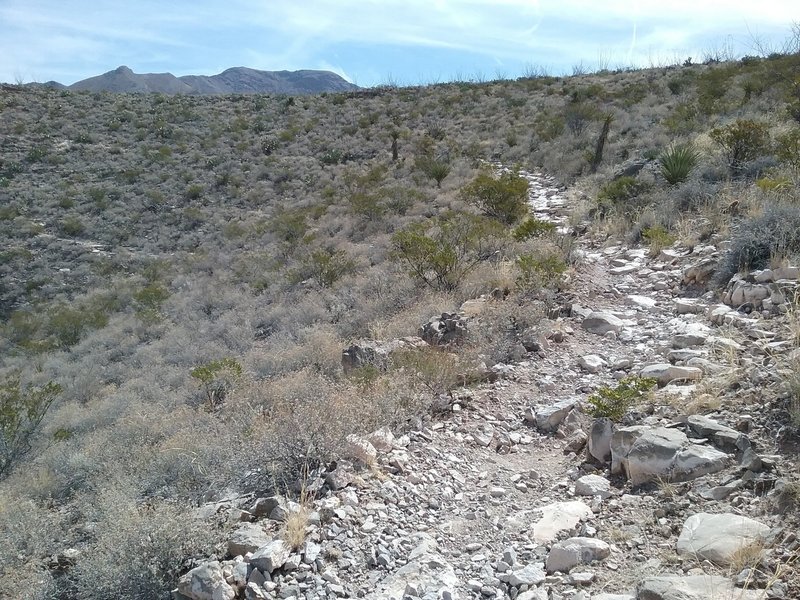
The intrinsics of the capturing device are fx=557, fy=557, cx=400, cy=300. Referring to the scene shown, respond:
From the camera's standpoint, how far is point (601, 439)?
378 cm

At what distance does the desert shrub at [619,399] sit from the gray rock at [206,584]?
2.62 meters

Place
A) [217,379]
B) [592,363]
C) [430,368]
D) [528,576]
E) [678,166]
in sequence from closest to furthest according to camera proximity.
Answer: [528,576], [430,368], [592,363], [217,379], [678,166]

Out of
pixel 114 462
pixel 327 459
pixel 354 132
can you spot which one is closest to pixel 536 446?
pixel 327 459

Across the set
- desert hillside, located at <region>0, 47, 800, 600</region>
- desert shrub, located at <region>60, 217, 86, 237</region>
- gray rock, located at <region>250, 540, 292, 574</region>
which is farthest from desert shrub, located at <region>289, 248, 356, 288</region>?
desert shrub, located at <region>60, 217, 86, 237</region>

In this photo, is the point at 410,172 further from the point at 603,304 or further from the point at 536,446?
the point at 536,446

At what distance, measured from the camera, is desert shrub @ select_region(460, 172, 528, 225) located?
1277 cm

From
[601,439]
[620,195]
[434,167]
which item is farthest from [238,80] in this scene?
[601,439]

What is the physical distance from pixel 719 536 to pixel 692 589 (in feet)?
1.30

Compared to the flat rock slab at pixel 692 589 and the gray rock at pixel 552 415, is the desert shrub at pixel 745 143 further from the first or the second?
the flat rock slab at pixel 692 589

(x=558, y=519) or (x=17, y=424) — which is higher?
(x=558, y=519)

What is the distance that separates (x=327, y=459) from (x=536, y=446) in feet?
5.25

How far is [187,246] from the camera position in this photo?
19.5 metres

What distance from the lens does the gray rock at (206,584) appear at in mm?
2828

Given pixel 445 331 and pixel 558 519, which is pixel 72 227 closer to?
pixel 445 331
